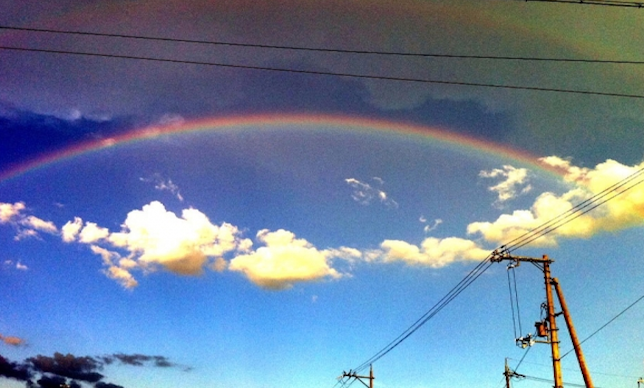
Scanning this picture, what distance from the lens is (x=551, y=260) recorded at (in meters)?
23.6

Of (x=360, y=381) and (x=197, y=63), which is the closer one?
(x=197, y=63)

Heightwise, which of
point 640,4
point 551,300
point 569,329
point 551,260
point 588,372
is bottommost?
point 588,372

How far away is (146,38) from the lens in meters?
17.8

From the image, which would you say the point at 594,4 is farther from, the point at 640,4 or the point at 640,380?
the point at 640,380

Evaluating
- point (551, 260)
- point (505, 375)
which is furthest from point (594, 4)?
point (505, 375)

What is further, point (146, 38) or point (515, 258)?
point (515, 258)

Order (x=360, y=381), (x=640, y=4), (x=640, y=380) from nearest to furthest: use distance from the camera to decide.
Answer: (x=640, y=4)
(x=360, y=381)
(x=640, y=380)

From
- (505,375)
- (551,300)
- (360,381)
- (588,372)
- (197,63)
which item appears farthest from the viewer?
(505,375)

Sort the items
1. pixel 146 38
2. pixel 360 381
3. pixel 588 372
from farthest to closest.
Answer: pixel 360 381 → pixel 588 372 → pixel 146 38

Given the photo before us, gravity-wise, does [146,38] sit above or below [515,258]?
above

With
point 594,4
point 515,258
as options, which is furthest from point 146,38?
point 515,258

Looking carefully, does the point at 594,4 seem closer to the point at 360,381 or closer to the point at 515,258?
the point at 515,258

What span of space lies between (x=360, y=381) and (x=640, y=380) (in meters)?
37.1

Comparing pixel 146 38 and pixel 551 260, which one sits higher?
pixel 146 38
